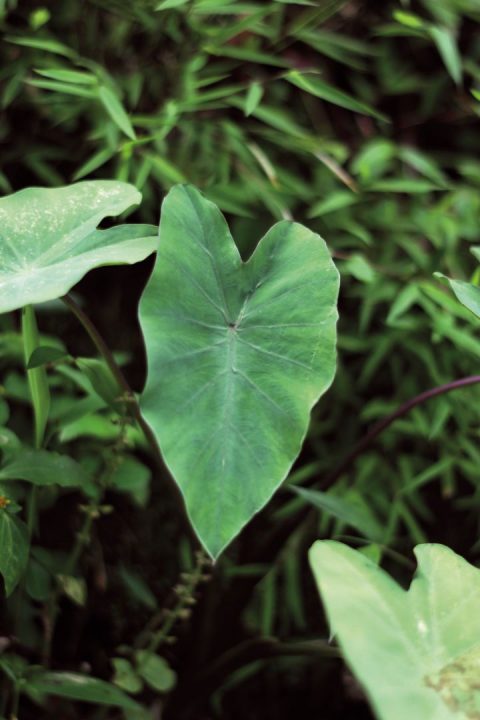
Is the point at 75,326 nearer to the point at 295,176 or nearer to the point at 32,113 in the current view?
the point at 32,113

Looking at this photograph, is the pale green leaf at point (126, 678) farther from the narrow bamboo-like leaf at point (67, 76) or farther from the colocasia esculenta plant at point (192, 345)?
the narrow bamboo-like leaf at point (67, 76)

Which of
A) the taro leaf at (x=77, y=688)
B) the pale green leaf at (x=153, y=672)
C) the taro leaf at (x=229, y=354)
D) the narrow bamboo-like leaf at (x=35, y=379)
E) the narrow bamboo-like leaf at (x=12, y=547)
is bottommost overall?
the pale green leaf at (x=153, y=672)

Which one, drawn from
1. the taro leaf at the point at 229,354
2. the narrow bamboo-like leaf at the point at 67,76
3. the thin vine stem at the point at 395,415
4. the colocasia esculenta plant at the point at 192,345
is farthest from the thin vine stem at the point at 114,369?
the narrow bamboo-like leaf at the point at 67,76

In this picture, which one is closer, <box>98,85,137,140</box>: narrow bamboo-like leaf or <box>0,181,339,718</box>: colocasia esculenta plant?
<box>0,181,339,718</box>: colocasia esculenta plant

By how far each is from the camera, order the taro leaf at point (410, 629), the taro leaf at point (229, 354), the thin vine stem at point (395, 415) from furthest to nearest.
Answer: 1. the thin vine stem at point (395, 415)
2. the taro leaf at point (229, 354)
3. the taro leaf at point (410, 629)

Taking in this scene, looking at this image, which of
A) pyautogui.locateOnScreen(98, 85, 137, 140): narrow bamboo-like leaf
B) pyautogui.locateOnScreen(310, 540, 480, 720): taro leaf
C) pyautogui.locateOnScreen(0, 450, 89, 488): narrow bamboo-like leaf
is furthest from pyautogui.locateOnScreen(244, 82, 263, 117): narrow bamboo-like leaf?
pyautogui.locateOnScreen(310, 540, 480, 720): taro leaf

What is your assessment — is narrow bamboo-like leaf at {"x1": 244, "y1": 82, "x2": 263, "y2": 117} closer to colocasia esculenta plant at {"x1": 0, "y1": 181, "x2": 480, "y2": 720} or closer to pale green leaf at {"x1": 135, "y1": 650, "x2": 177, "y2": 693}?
colocasia esculenta plant at {"x1": 0, "y1": 181, "x2": 480, "y2": 720}

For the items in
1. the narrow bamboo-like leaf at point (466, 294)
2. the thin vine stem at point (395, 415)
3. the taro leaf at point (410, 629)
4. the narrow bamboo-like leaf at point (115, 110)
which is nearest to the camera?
the taro leaf at point (410, 629)
